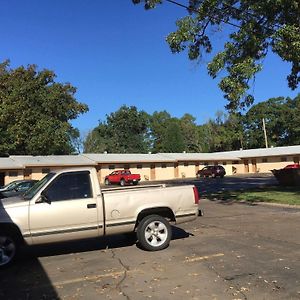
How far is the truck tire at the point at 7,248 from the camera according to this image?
27.4 feet

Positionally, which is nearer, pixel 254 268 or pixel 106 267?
pixel 254 268

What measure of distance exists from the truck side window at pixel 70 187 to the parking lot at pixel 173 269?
1.21 metres

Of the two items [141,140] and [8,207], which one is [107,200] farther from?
[141,140]

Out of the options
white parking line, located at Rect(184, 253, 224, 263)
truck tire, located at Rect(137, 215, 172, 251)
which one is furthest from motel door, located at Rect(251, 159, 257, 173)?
white parking line, located at Rect(184, 253, 224, 263)

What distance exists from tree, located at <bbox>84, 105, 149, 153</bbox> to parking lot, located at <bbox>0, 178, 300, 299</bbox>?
86.2m

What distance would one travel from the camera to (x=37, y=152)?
53125 mm

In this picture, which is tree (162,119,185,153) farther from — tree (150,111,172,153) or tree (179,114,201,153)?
tree (179,114,201,153)

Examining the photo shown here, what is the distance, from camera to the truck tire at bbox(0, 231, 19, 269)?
8.34 metres

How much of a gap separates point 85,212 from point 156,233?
1.60m

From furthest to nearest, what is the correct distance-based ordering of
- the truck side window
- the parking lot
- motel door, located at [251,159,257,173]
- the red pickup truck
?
motel door, located at [251,159,257,173] < the red pickup truck < the truck side window < the parking lot

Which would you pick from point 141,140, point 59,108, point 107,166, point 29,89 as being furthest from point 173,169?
point 141,140

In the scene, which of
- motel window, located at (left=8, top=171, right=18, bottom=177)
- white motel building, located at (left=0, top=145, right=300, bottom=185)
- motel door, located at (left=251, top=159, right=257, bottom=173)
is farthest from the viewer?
motel door, located at (left=251, top=159, right=257, bottom=173)

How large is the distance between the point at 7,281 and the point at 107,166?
161ft

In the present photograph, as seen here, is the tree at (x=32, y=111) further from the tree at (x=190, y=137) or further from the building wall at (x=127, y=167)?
the tree at (x=190, y=137)
